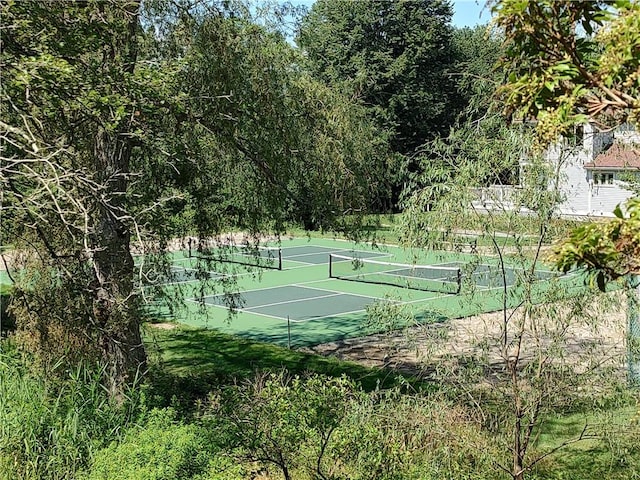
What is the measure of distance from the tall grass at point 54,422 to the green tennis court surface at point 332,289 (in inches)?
94.6

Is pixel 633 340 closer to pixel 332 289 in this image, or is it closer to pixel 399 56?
pixel 332 289

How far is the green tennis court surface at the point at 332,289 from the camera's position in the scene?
6.57 metres

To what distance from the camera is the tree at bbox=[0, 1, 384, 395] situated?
637cm

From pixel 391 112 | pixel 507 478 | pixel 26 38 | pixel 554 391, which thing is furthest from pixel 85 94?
pixel 391 112

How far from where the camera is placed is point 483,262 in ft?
21.3

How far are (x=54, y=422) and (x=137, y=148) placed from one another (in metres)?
4.18

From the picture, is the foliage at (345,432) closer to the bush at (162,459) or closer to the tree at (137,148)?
the bush at (162,459)

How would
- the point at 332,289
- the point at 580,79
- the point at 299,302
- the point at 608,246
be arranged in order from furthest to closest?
the point at 332,289 < the point at 299,302 < the point at 580,79 < the point at 608,246

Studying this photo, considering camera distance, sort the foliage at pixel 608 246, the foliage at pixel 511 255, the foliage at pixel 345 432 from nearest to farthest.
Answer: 1. the foliage at pixel 608 246
2. the foliage at pixel 345 432
3. the foliage at pixel 511 255

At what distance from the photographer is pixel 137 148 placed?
9.77m

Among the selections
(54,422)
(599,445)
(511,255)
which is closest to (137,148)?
(54,422)

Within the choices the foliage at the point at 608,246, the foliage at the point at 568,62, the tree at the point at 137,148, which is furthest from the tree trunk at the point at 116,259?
the foliage at the point at 608,246

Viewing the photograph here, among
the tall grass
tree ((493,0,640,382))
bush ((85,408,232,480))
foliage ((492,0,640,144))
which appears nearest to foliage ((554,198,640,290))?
tree ((493,0,640,382))

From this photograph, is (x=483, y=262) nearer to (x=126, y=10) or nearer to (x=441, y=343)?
(x=441, y=343)
